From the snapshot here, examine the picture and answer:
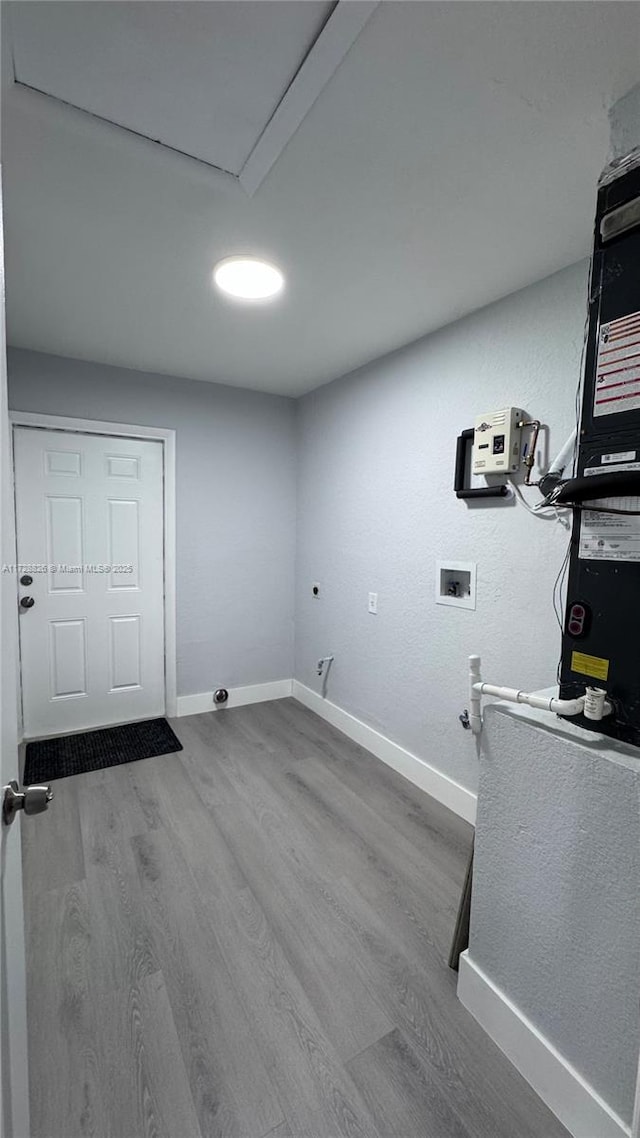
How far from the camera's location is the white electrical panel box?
74.2 inches

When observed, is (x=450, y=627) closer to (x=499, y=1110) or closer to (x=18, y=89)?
(x=499, y=1110)

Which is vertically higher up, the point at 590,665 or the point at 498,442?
the point at 498,442

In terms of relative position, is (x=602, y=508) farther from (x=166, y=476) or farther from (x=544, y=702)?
(x=166, y=476)

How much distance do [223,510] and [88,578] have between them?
102 centimetres

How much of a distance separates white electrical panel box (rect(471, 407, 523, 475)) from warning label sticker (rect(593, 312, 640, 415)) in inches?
31.7

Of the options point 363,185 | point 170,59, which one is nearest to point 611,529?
point 363,185

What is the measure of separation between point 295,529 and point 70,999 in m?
2.89

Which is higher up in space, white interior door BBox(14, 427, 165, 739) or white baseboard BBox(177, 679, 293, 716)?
white interior door BBox(14, 427, 165, 739)

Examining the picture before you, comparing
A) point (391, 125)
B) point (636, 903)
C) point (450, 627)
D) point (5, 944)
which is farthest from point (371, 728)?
point (391, 125)

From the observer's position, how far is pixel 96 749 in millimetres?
2836

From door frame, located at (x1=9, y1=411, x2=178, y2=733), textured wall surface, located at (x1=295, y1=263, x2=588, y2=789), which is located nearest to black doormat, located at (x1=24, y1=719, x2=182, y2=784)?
door frame, located at (x1=9, y1=411, x2=178, y2=733)

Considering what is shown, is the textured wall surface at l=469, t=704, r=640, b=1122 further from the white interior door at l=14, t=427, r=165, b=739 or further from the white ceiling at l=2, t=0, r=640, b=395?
the white interior door at l=14, t=427, r=165, b=739

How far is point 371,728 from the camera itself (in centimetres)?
287

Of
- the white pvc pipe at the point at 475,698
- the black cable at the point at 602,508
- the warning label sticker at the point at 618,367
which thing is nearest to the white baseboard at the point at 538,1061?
the white pvc pipe at the point at 475,698
